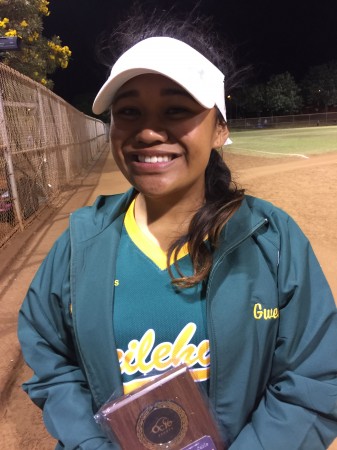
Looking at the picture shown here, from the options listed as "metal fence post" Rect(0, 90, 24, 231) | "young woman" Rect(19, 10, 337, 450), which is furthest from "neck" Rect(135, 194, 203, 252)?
"metal fence post" Rect(0, 90, 24, 231)

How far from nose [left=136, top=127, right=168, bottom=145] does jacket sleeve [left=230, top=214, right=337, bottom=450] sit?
0.45 meters

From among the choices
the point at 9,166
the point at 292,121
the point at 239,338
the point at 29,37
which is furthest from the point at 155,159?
the point at 292,121

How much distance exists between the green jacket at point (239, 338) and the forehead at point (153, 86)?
0.41m

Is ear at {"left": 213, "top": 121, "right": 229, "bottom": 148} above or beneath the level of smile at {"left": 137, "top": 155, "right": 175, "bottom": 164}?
above

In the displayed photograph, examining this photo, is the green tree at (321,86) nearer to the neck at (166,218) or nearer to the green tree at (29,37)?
the green tree at (29,37)

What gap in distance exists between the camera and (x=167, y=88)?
3.79ft

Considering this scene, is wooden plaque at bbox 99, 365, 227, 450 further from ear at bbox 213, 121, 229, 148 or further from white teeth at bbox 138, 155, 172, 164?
ear at bbox 213, 121, 229, 148

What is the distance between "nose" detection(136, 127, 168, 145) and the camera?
117 cm

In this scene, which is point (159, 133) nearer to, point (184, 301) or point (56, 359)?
point (184, 301)

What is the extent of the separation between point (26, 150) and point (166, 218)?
19.0 ft

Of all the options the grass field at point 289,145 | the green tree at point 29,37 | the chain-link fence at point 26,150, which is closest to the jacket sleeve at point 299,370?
the chain-link fence at point 26,150

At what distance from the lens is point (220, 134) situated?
133 centimetres

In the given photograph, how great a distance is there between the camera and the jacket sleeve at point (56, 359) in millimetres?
1212

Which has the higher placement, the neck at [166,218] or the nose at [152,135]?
the nose at [152,135]
